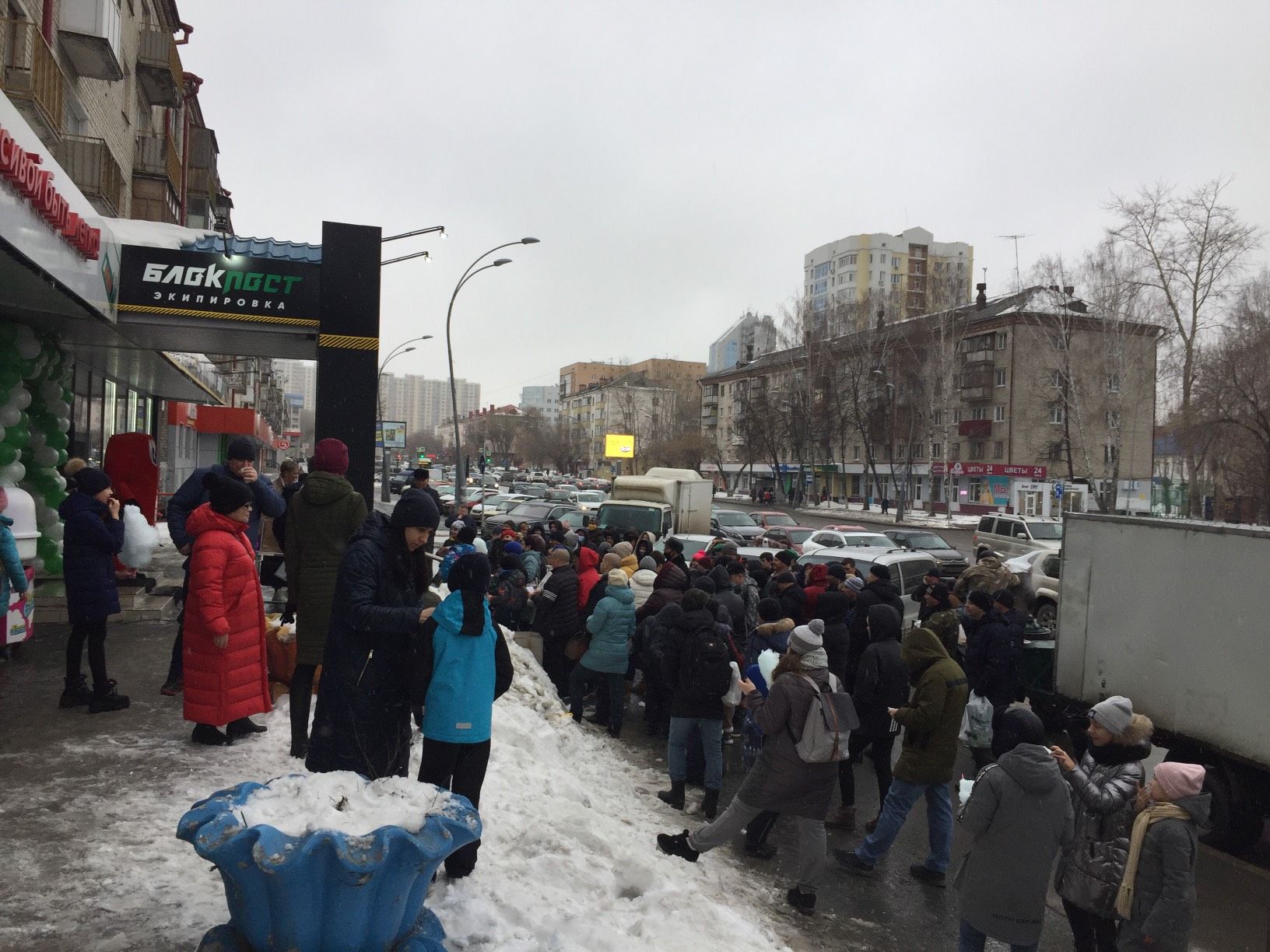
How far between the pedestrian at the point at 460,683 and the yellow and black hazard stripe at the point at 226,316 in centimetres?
757

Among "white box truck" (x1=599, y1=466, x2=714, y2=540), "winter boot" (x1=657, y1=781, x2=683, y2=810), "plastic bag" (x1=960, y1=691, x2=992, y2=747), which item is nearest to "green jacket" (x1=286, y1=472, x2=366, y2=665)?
"winter boot" (x1=657, y1=781, x2=683, y2=810)

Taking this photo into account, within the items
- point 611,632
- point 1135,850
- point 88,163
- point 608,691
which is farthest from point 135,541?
point 88,163

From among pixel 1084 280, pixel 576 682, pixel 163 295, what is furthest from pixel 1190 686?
pixel 1084 280

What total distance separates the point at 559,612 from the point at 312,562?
175 inches

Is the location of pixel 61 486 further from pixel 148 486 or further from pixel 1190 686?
pixel 1190 686

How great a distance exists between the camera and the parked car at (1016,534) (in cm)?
2458

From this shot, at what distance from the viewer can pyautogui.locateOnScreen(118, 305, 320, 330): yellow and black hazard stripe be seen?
34.7 ft

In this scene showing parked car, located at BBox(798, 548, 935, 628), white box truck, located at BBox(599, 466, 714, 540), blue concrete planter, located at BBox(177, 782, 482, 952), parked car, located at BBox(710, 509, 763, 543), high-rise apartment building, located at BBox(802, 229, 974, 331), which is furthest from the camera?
high-rise apartment building, located at BBox(802, 229, 974, 331)

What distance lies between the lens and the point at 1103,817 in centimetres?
443

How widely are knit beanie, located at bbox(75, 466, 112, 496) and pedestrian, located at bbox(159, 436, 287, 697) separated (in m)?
0.50

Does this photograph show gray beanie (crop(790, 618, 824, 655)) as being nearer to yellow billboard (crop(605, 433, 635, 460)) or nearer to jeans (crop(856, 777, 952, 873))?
jeans (crop(856, 777, 952, 873))

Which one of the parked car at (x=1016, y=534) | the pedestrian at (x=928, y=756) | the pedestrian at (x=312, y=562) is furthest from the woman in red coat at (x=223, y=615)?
the parked car at (x=1016, y=534)

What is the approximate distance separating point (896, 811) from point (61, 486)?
→ 10.7 m

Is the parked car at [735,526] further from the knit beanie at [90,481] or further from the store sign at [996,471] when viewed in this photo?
the store sign at [996,471]
